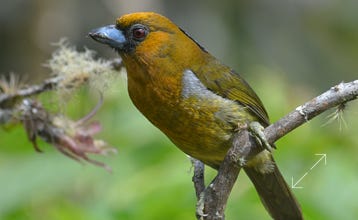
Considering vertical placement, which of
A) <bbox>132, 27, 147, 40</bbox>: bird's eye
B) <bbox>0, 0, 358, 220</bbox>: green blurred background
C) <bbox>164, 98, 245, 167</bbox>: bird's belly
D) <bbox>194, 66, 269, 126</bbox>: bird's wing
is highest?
<bbox>132, 27, 147, 40</bbox>: bird's eye

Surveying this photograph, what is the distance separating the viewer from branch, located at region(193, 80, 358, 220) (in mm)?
2425

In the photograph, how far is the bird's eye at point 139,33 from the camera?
3143mm

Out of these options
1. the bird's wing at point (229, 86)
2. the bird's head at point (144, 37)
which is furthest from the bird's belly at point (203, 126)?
the bird's head at point (144, 37)

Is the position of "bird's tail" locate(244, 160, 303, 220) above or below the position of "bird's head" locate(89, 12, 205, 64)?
below

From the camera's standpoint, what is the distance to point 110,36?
10.2 feet

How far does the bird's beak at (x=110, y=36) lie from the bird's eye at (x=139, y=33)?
5cm

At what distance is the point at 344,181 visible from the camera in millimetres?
3473

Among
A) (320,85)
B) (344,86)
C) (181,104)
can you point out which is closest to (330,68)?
(320,85)

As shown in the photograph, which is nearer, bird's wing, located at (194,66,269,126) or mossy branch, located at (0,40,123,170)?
mossy branch, located at (0,40,123,170)

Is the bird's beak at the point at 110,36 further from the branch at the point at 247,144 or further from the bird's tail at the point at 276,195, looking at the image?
the bird's tail at the point at 276,195

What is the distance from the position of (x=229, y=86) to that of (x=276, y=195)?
1.69 ft

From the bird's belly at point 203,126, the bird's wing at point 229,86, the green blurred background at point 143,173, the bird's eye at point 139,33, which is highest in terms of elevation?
the bird's eye at point 139,33

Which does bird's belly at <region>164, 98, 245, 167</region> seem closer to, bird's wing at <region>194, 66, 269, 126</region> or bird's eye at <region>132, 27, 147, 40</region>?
bird's wing at <region>194, 66, 269, 126</region>

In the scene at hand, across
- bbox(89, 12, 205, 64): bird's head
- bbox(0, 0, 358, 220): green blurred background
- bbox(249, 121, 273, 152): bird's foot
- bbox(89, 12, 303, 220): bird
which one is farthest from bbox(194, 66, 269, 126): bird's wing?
bbox(249, 121, 273, 152): bird's foot
